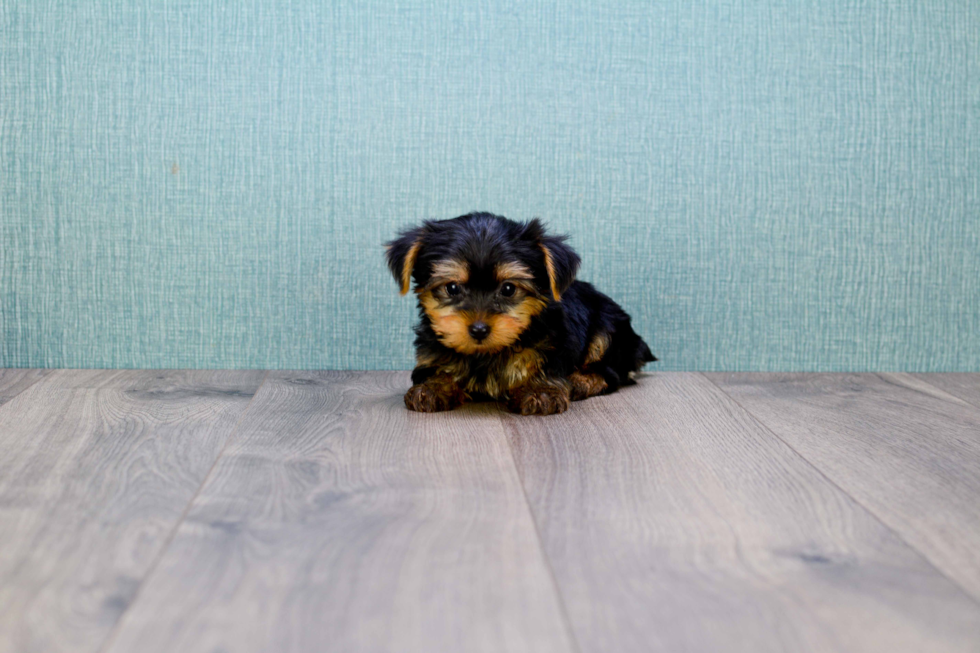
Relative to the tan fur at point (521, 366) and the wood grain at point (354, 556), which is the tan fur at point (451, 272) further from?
the wood grain at point (354, 556)

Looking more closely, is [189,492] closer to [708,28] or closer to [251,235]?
[251,235]

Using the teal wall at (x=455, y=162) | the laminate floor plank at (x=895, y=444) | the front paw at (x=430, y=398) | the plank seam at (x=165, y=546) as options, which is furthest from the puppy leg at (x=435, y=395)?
the laminate floor plank at (x=895, y=444)

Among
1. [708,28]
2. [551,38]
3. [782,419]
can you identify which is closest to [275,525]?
[782,419]

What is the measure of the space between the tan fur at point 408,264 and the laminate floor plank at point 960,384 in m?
1.85

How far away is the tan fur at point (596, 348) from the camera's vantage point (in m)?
2.90

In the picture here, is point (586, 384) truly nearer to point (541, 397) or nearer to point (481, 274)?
point (541, 397)

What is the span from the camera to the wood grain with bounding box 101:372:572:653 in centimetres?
121

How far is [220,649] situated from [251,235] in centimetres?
218

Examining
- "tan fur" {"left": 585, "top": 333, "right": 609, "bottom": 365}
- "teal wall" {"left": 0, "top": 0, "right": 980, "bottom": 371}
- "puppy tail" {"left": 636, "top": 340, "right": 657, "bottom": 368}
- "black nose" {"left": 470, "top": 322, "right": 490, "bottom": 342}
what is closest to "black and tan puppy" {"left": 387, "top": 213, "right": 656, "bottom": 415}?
"black nose" {"left": 470, "top": 322, "right": 490, "bottom": 342}

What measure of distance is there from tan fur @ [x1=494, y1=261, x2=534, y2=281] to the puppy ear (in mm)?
89

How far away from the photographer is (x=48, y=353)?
3156 millimetres

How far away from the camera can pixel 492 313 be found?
2.46 m

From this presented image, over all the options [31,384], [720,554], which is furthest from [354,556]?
[31,384]

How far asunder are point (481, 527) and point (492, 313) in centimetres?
95
